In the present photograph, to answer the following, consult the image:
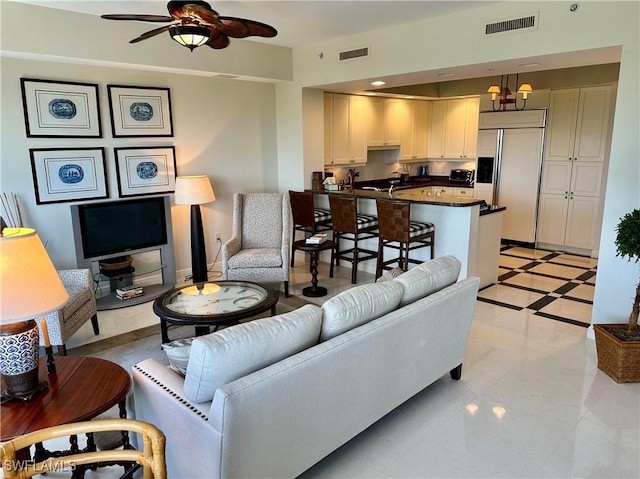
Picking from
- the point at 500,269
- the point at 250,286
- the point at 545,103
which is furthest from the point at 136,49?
the point at 545,103

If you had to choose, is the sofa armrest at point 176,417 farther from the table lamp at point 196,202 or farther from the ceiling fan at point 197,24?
the table lamp at point 196,202

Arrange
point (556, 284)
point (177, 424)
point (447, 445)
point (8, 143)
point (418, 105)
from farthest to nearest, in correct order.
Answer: point (418, 105) < point (556, 284) < point (8, 143) < point (447, 445) < point (177, 424)

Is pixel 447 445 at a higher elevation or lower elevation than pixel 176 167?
lower

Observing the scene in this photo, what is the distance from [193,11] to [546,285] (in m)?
4.50

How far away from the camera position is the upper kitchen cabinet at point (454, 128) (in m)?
7.61

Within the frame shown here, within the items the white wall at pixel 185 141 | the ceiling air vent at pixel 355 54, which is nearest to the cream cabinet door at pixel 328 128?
the white wall at pixel 185 141

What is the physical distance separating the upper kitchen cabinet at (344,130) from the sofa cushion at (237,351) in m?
4.76

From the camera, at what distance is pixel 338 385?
6.81ft

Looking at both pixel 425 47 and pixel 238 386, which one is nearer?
pixel 238 386

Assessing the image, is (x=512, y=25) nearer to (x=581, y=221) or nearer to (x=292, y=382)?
(x=581, y=221)

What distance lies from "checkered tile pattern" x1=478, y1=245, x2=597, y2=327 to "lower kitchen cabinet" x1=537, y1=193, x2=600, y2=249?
8.0 inches

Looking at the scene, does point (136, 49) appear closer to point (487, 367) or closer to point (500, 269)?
point (487, 367)

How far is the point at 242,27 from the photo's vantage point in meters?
3.12

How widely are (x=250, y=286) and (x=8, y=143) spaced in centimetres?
259
